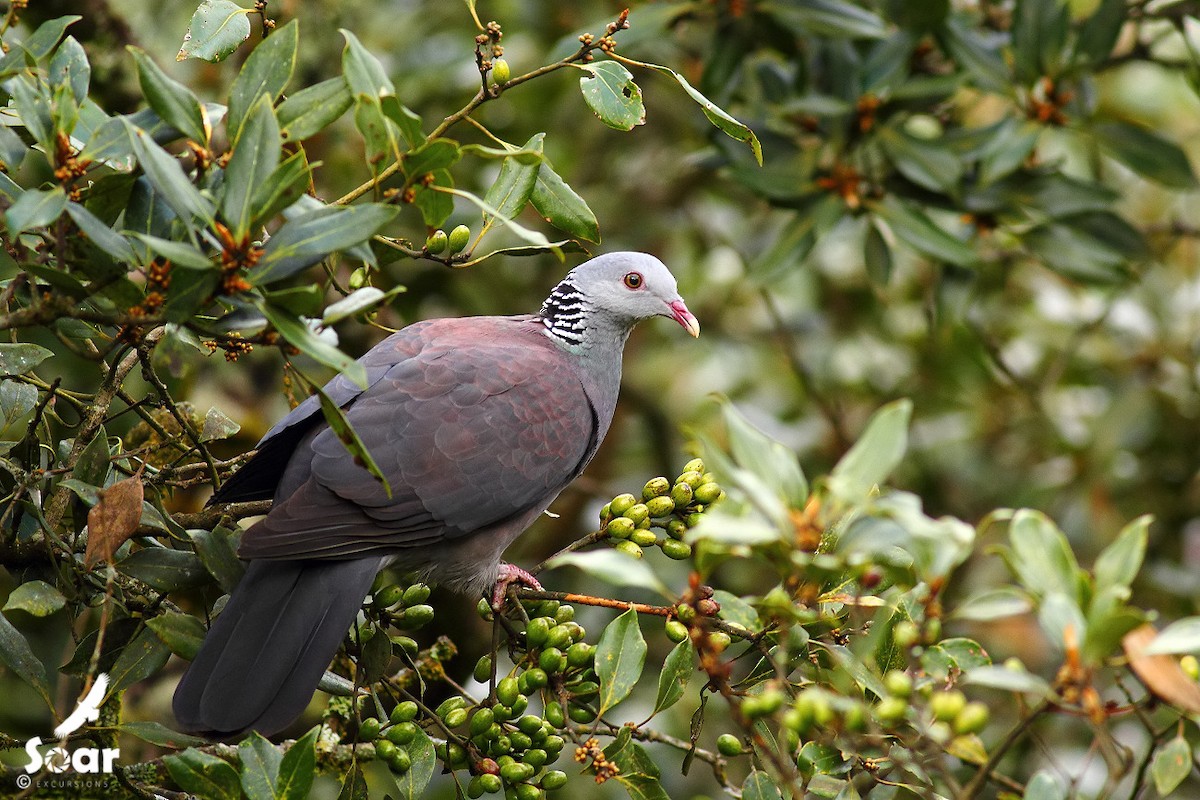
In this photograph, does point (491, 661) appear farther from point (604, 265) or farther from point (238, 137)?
point (604, 265)

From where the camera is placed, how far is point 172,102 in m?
1.83

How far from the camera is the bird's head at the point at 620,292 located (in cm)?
353

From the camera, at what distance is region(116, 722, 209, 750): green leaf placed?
2.17m

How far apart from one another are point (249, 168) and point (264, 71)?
234mm

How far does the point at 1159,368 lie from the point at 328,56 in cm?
382

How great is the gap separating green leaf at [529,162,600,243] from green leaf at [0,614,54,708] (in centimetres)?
135

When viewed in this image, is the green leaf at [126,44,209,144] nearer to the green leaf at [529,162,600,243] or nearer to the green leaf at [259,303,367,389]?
the green leaf at [259,303,367,389]

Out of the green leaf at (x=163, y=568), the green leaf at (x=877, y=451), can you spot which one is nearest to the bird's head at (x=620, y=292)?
the green leaf at (x=163, y=568)

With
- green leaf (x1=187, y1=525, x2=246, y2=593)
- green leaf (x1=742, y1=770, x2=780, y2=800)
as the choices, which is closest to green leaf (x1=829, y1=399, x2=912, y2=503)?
green leaf (x1=742, y1=770, x2=780, y2=800)

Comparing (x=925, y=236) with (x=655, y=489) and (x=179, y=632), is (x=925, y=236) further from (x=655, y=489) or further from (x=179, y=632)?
(x=179, y=632)

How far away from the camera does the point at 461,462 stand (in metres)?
2.95

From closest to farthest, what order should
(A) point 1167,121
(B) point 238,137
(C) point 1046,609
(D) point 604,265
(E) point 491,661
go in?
(C) point 1046,609 → (B) point 238,137 → (E) point 491,661 → (D) point 604,265 → (A) point 1167,121

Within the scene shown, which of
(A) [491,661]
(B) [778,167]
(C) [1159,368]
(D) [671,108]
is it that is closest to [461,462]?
(A) [491,661]

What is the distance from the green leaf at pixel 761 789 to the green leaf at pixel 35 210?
155 cm
